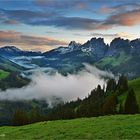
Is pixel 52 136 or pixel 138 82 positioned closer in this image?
pixel 52 136

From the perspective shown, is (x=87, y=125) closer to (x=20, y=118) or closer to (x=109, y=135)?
(x=109, y=135)

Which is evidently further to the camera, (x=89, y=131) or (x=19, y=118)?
(x=19, y=118)

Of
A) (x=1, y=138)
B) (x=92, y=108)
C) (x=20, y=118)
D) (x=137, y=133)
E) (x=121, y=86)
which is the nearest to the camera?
(x=137, y=133)

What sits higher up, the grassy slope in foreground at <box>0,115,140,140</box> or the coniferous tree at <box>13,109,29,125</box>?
the grassy slope in foreground at <box>0,115,140,140</box>

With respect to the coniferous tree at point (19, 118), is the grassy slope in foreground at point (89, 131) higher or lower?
higher

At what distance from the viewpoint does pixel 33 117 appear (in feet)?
427

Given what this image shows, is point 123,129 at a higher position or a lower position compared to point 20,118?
higher

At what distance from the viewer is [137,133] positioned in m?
40.5

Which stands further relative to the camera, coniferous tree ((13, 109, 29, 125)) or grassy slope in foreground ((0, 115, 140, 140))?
coniferous tree ((13, 109, 29, 125))

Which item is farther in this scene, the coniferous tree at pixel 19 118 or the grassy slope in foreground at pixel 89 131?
the coniferous tree at pixel 19 118

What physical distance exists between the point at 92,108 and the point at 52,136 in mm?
96094

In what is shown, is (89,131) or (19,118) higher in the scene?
(89,131)

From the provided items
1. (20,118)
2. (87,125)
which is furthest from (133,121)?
(20,118)

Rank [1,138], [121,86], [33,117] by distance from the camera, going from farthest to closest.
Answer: [121,86] < [33,117] < [1,138]
